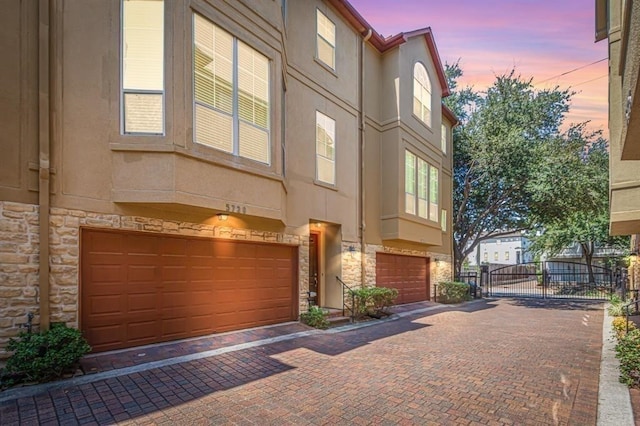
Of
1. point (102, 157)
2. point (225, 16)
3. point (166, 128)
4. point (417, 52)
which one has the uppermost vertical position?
point (417, 52)

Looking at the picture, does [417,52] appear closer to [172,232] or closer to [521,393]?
[172,232]

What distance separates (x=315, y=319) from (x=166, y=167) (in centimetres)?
572

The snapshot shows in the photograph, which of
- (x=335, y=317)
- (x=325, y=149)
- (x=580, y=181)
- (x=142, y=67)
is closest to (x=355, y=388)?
(x=335, y=317)

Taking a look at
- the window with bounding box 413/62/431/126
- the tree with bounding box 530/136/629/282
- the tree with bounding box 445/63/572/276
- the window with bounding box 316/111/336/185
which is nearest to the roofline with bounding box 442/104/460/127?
the tree with bounding box 445/63/572/276

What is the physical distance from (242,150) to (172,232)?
2285 millimetres

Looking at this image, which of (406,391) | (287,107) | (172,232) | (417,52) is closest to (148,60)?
(172,232)

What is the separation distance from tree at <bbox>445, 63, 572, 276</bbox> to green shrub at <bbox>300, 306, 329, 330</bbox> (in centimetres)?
1340

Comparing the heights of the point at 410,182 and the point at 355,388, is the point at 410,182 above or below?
above

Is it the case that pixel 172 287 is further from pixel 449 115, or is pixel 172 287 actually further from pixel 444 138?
pixel 449 115

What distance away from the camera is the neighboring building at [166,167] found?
5.77m

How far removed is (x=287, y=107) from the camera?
403 inches

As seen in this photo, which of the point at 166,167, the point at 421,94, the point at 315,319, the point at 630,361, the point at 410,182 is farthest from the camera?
the point at 421,94

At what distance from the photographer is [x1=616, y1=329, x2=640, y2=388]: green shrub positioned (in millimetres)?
5656

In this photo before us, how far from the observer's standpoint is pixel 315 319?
1001 centimetres
